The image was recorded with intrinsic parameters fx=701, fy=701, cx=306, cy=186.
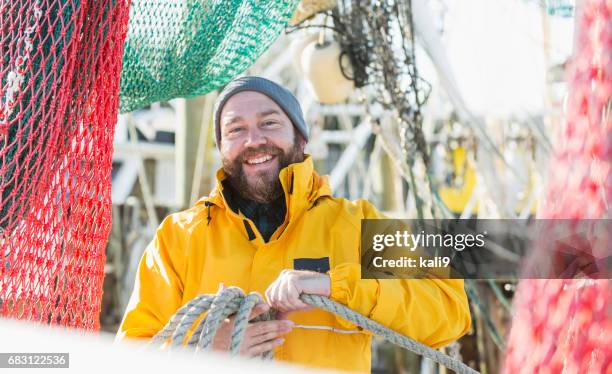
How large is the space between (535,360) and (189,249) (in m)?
1.17

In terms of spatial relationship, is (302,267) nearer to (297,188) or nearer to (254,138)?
(297,188)

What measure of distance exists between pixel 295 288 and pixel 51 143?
0.77 metres

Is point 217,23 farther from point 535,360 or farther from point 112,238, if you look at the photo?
point 112,238

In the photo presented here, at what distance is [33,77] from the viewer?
1871 mm

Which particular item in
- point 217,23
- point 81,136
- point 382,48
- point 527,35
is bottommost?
point 81,136

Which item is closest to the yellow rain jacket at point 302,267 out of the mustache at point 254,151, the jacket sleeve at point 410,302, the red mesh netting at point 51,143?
the jacket sleeve at point 410,302

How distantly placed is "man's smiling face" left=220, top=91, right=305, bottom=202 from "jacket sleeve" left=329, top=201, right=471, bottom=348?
45 centimetres

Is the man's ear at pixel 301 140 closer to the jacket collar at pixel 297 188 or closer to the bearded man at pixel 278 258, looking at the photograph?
the bearded man at pixel 278 258

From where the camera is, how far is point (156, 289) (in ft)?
6.70

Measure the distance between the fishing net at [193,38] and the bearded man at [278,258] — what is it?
270 millimetres

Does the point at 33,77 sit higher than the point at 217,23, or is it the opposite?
the point at 217,23

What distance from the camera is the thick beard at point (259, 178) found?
216cm

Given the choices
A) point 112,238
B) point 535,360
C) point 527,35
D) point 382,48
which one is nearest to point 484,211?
point 527,35

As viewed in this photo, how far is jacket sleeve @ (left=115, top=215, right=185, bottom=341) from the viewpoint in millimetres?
1988
